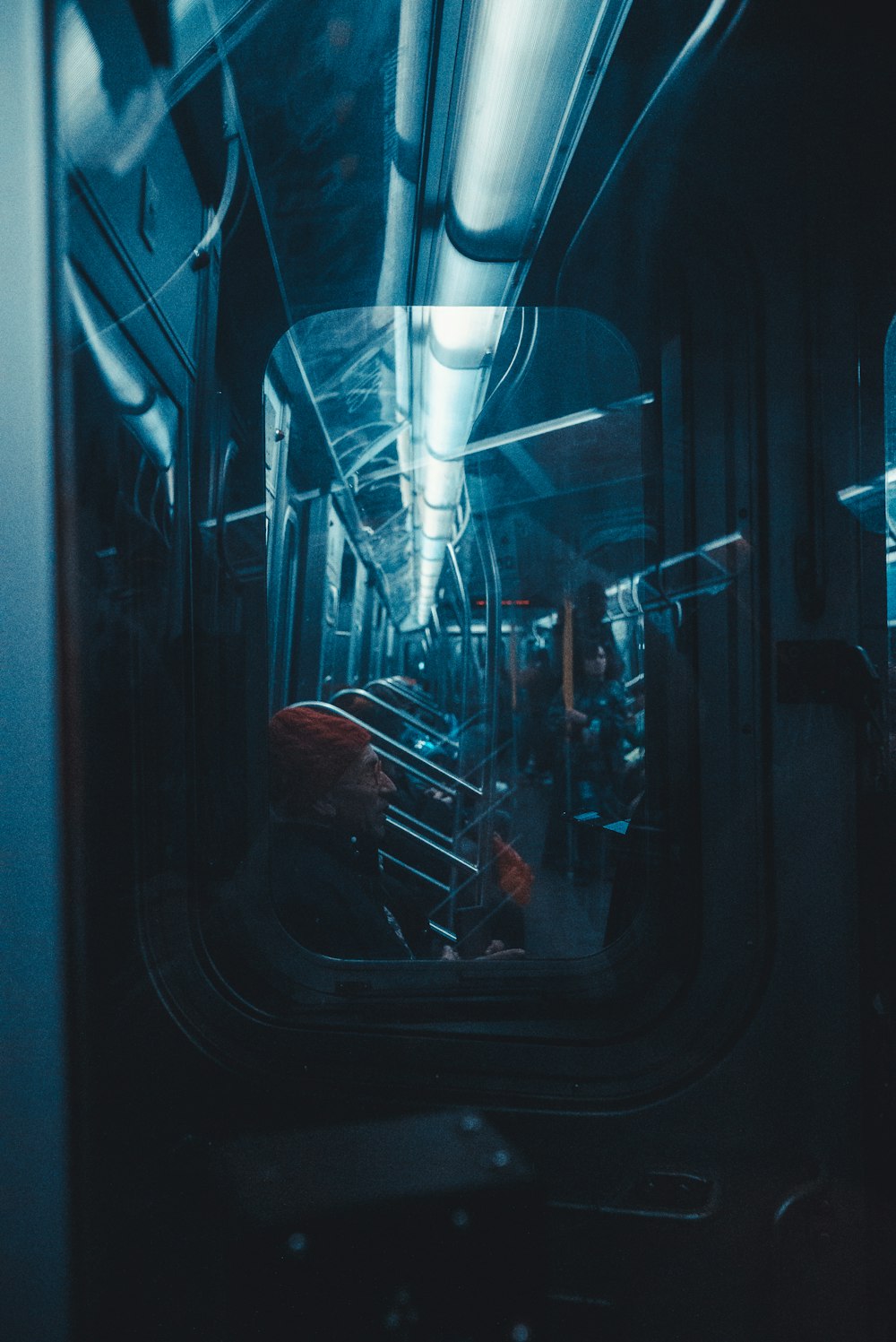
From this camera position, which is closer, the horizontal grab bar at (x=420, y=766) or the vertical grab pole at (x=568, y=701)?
the vertical grab pole at (x=568, y=701)

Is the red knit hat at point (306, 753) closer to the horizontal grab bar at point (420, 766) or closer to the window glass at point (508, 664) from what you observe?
the window glass at point (508, 664)

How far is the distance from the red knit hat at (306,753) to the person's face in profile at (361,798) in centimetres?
3

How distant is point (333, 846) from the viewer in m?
1.98

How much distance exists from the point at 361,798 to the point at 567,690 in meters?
0.59

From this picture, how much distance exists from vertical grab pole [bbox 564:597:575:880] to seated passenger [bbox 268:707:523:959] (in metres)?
0.29

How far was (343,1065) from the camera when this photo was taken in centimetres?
153

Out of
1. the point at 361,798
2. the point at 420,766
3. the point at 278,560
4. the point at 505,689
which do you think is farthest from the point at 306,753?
the point at 420,766

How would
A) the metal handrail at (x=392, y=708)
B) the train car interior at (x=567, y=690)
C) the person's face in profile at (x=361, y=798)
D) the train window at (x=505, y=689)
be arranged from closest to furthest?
the train car interior at (x=567, y=690) → the train window at (x=505, y=689) → the person's face in profile at (x=361, y=798) → the metal handrail at (x=392, y=708)

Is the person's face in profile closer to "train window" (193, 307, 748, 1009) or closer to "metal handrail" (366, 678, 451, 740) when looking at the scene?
"train window" (193, 307, 748, 1009)

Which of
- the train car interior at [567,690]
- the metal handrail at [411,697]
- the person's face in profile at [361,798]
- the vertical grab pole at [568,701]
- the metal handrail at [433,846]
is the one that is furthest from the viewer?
the metal handrail at [411,697]

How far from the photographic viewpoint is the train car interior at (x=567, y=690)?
1.25 meters

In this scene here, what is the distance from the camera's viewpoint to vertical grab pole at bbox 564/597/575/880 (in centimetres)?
183

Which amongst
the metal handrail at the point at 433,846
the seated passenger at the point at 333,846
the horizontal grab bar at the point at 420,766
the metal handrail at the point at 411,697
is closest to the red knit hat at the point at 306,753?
the seated passenger at the point at 333,846

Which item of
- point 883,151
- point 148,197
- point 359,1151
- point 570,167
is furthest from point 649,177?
point 359,1151
